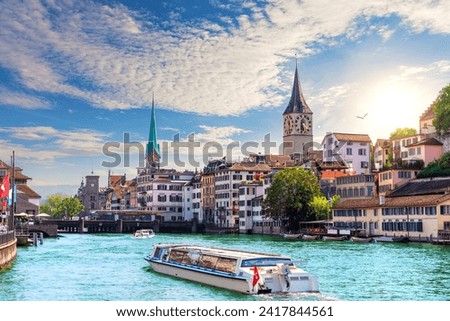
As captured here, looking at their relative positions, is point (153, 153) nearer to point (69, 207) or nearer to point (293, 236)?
point (69, 207)

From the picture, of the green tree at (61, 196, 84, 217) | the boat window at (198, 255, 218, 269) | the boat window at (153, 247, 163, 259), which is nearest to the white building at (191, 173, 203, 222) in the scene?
the green tree at (61, 196, 84, 217)

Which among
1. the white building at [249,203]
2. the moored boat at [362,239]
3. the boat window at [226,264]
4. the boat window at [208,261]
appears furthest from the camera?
the white building at [249,203]

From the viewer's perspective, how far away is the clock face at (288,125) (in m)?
109

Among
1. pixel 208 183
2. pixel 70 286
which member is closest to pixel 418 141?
pixel 208 183

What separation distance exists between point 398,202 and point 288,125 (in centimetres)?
5952

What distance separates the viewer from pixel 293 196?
65.2 m

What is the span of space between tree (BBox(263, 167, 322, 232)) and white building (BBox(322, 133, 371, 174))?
7.51m

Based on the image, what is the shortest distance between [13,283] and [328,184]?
164 feet

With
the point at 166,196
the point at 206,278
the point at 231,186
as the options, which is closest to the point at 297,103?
the point at 166,196

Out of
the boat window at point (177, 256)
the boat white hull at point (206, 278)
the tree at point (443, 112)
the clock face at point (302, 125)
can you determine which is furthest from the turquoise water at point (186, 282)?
the clock face at point (302, 125)

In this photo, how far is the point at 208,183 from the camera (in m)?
96.0

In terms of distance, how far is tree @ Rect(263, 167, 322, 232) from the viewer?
65.2 metres

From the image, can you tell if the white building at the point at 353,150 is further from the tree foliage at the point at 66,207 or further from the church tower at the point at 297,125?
the tree foliage at the point at 66,207
